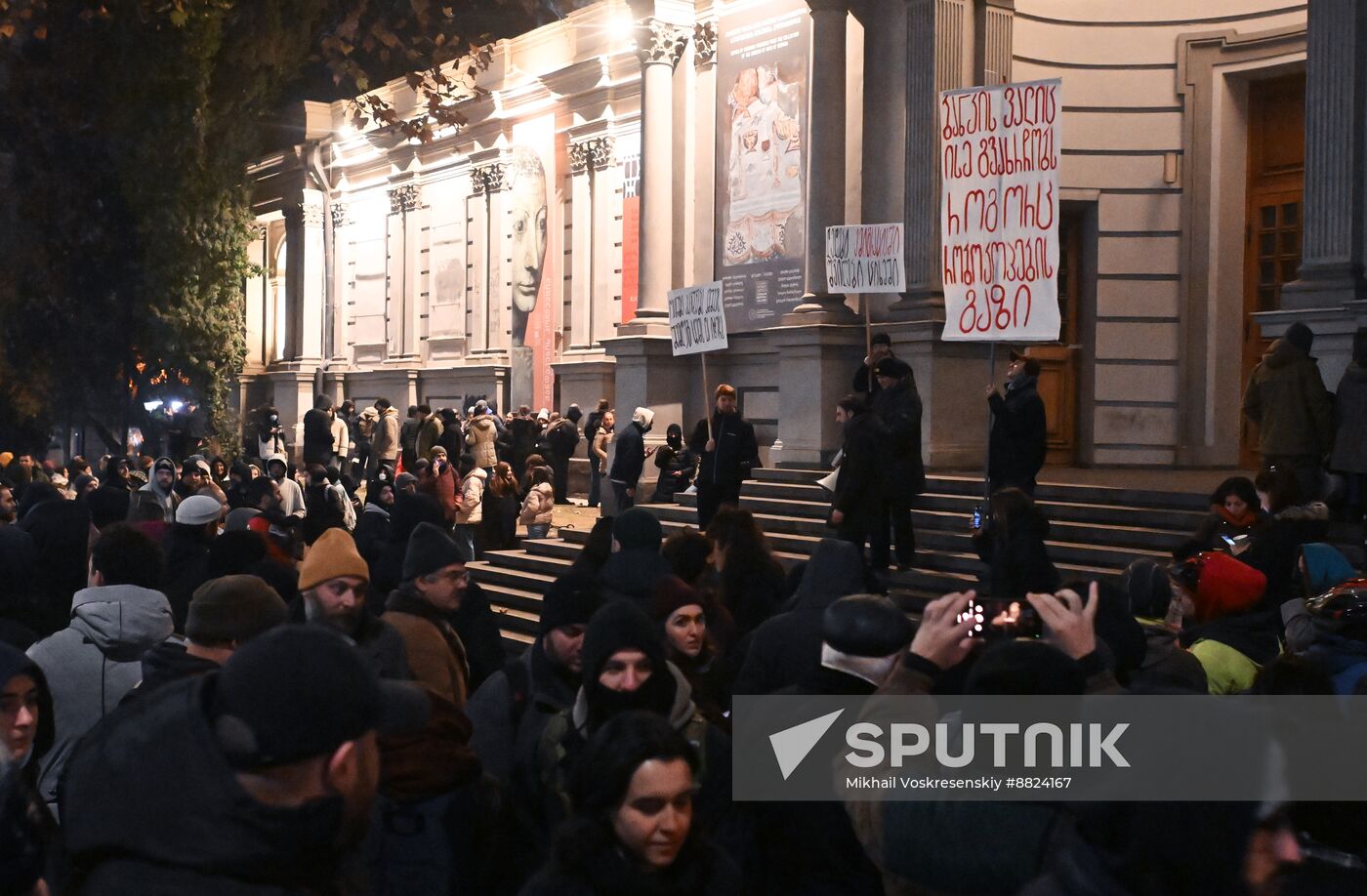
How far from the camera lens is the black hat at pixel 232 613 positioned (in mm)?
4148

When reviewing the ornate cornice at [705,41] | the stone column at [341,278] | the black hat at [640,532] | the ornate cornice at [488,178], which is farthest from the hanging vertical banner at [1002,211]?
the stone column at [341,278]

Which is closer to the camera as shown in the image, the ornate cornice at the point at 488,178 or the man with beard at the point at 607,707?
the man with beard at the point at 607,707

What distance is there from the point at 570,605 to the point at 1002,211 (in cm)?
779

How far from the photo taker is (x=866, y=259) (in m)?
14.3

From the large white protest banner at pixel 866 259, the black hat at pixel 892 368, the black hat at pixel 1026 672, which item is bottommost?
the black hat at pixel 1026 672

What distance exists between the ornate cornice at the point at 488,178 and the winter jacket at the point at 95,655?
24.9 metres

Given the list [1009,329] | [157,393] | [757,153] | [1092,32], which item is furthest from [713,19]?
[157,393]

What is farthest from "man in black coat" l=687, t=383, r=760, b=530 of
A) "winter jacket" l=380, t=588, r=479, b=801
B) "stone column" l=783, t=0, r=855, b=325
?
"winter jacket" l=380, t=588, r=479, b=801

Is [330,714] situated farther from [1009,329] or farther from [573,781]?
[1009,329]

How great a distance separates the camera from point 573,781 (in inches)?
132

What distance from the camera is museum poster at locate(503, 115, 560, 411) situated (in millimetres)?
28156

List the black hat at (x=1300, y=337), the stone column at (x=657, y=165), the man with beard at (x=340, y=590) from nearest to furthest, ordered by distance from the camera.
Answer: the man with beard at (x=340, y=590), the black hat at (x=1300, y=337), the stone column at (x=657, y=165)

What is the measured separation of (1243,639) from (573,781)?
10.7ft

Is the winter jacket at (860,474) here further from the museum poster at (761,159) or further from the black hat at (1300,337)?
the museum poster at (761,159)
